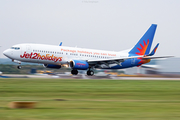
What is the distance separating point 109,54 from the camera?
138 feet

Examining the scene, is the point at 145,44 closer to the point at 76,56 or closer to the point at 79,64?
the point at 76,56

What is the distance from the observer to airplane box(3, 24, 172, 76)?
36.3 m

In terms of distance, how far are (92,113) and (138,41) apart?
3488cm

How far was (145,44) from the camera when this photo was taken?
45.0 metres

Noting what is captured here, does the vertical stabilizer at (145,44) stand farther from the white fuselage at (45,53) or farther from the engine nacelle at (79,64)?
the engine nacelle at (79,64)

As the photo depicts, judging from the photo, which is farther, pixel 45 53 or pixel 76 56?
pixel 76 56

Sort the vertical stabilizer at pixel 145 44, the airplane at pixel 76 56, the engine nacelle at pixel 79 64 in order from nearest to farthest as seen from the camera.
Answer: the airplane at pixel 76 56, the engine nacelle at pixel 79 64, the vertical stabilizer at pixel 145 44

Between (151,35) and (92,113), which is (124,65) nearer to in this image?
(151,35)

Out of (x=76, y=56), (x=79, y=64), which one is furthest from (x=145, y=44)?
(x=79, y=64)

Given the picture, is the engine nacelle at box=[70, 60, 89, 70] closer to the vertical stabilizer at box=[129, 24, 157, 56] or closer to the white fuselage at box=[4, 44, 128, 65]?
the white fuselage at box=[4, 44, 128, 65]

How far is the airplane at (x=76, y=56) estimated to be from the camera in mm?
36312

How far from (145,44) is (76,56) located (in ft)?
42.3

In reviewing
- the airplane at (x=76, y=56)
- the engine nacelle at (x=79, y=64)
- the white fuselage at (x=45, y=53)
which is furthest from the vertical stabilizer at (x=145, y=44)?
the engine nacelle at (x=79, y=64)

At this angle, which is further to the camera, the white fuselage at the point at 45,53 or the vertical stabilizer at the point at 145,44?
the vertical stabilizer at the point at 145,44
